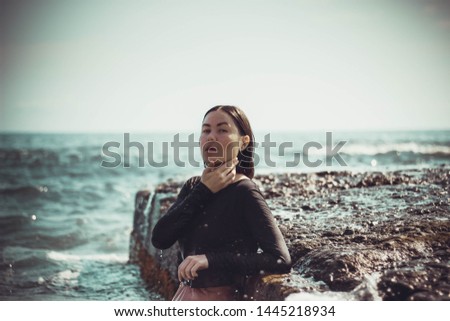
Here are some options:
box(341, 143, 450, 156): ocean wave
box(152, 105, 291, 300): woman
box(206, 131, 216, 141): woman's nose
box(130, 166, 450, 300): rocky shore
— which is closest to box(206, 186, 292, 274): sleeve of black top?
box(152, 105, 291, 300): woman

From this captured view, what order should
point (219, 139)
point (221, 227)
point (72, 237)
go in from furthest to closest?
point (72, 237)
point (219, 139)
point (221, 227)

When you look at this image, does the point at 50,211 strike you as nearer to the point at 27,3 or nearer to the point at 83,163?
the point at 27,3

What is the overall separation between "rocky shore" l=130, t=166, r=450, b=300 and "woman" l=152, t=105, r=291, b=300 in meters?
0.26

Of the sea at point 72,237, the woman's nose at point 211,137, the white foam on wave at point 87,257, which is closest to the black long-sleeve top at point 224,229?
the woman's nose at point 211,137

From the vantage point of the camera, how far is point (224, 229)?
8.61 feet

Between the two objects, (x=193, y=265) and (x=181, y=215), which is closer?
(x=193, y=265)

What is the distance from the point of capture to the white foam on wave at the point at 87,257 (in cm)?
702

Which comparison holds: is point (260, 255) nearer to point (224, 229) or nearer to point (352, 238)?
point (224, 229)

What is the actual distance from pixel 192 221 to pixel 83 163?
2444 centimetres

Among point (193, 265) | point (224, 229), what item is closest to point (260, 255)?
point (224, 229)

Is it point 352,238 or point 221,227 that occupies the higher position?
point 221,227

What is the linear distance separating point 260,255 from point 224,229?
0.88ft

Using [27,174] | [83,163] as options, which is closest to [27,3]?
[27,174]

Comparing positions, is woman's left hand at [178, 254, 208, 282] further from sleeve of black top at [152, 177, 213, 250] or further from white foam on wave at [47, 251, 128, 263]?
white foam on wave at [47, 251, 128, 263]
